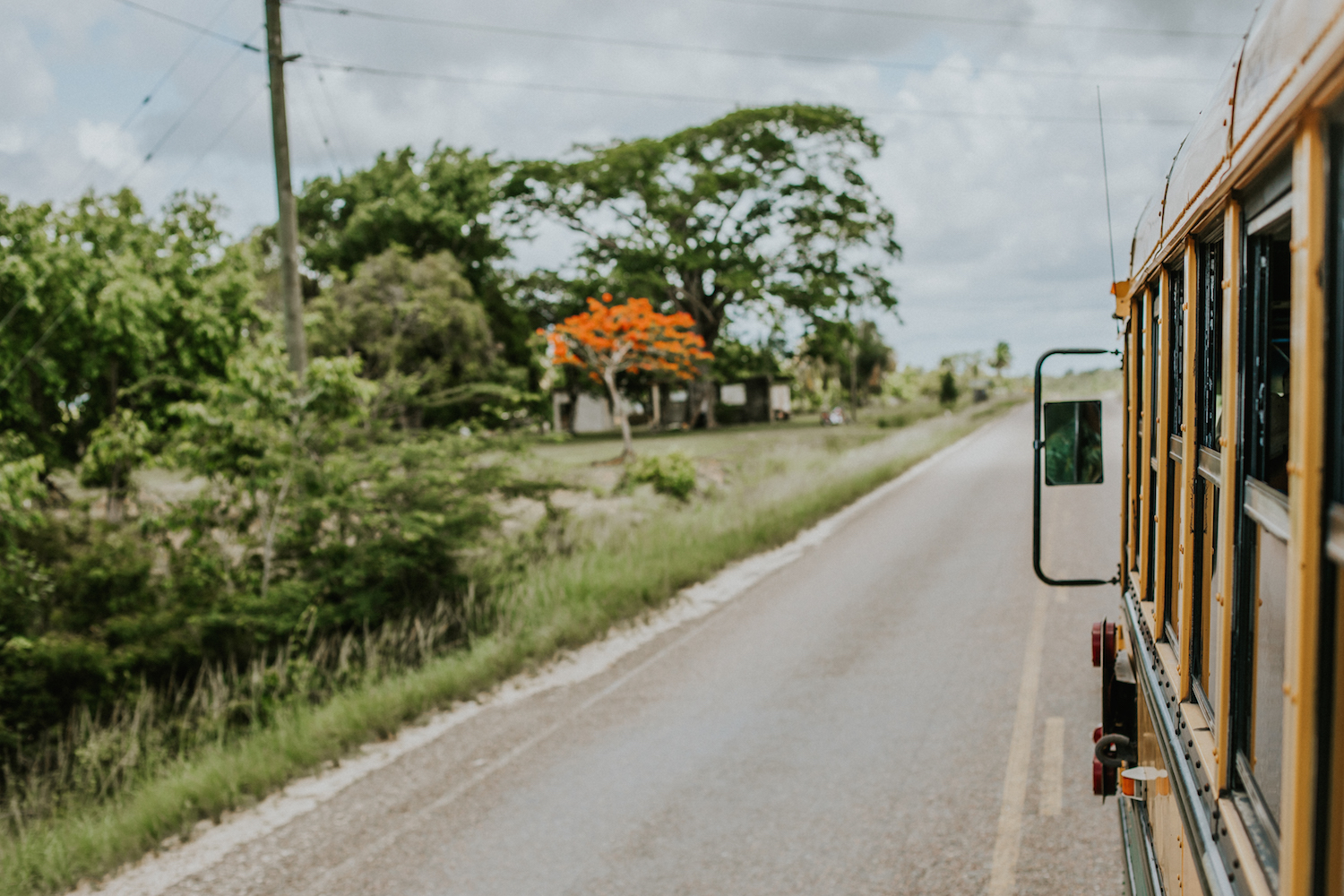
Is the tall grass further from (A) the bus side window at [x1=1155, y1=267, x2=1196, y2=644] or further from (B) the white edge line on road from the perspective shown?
(A) the bus side window at [x1=1155, y1=267, x2=1196, y2=644]

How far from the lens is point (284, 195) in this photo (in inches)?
443

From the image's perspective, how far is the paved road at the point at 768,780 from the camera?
4.72 meters

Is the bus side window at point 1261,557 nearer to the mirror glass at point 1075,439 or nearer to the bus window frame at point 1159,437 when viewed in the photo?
the bus window frame at point 1159,437

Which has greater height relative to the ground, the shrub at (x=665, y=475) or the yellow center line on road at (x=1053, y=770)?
the shrub at (x=665, y=475)

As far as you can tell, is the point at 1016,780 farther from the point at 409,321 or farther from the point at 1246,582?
the point at 409,321

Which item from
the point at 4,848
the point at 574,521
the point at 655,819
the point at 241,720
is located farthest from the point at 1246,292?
the point at 574,521

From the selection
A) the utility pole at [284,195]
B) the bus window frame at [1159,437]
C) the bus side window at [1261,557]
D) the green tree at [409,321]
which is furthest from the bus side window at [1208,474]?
the green tree at [409,321]

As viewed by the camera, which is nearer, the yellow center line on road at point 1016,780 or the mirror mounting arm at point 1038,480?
the mirror mounting arm at point 1038,480

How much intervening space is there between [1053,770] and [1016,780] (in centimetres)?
29

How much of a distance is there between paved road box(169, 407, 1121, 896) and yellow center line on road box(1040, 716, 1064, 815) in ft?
0.04

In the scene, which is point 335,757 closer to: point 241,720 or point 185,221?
point 241,720

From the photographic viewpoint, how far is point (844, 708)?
22.7ft

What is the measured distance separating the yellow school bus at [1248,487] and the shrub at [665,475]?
17.6m

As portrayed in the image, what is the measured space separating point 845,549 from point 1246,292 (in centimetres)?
1204
